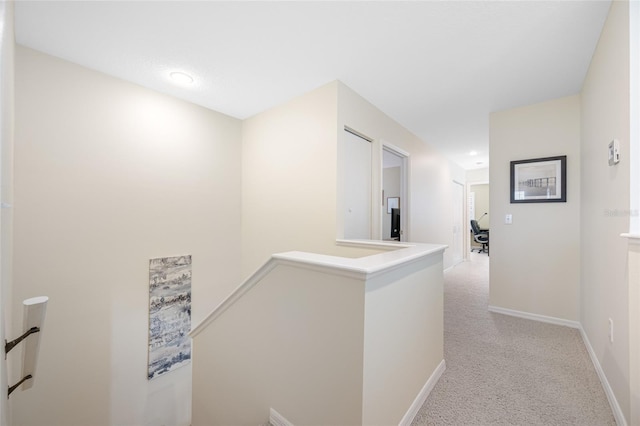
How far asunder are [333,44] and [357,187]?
145 cm

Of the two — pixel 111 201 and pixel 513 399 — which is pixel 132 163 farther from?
pixel 513 399

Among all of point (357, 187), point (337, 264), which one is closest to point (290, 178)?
point (357, 187)

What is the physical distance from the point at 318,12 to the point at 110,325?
319cm

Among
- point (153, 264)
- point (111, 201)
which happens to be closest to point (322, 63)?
point (111, 201)

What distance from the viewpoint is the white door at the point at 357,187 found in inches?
112

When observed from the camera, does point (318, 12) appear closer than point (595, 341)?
Yes

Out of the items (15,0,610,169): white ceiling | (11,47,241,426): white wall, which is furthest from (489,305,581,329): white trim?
(11,47,241,426): white wall

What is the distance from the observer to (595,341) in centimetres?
204

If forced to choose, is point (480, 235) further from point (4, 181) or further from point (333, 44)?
point (4, 181)

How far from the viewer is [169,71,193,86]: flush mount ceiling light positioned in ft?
8.13

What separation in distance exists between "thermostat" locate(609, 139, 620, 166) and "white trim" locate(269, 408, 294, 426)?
2384mm

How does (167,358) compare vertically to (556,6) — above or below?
below

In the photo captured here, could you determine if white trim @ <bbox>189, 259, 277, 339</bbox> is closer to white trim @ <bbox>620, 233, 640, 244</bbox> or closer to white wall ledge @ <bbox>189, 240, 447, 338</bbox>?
white wall ledge @ <bbox>189, 240, 447, 338</bbox>

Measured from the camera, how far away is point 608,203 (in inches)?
69.9
